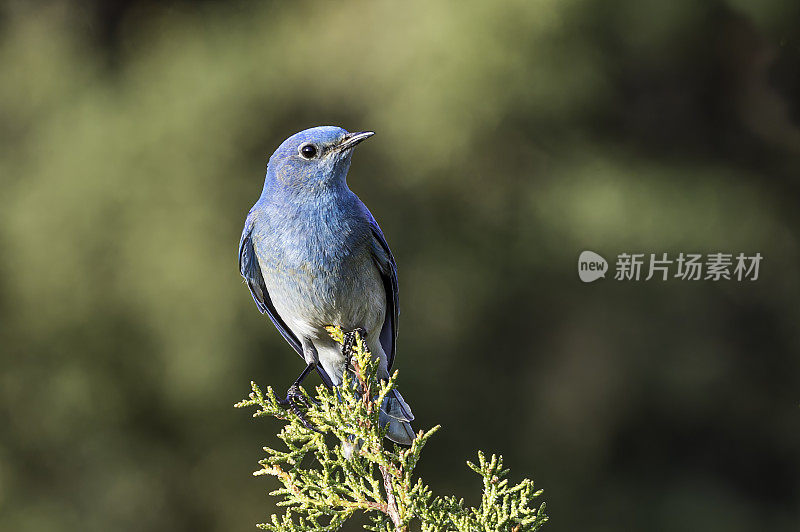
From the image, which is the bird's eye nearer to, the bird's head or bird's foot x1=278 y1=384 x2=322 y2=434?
the bird's head

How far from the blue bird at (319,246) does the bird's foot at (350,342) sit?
2 cm

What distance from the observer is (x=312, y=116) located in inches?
239

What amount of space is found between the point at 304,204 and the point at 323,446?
2.64 feet

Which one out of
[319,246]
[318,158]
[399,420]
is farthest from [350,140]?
[399,420]

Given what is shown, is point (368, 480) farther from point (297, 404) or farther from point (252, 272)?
point (252, 272)

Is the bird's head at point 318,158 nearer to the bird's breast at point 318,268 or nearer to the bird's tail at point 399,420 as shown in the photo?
the bird's breast at point 318,268

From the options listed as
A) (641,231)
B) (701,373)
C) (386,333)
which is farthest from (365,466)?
(701,373)

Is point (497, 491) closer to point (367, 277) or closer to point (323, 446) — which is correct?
point (323, 446)

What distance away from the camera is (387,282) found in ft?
9.53

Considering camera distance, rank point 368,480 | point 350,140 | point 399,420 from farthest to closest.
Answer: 1. point 399,420
2. point 350,140
3. point 368,480

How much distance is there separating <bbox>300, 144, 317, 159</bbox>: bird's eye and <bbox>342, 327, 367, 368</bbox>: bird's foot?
→ 587 millimetres

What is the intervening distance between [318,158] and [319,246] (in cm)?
28

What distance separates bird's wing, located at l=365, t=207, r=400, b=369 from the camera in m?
2.79

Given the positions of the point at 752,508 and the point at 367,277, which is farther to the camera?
the point at 752,508
